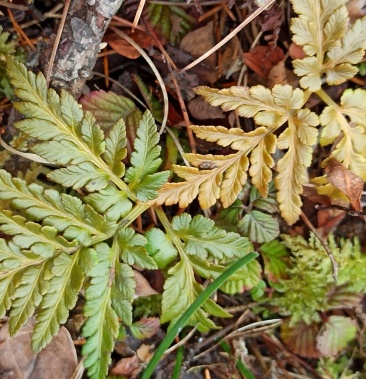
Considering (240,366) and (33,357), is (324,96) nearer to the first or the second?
(240,366)

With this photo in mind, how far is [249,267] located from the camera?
7.06ft

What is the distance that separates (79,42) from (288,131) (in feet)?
2.80

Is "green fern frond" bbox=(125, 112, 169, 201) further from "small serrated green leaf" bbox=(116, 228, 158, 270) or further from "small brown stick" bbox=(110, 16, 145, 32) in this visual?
"small brown stick" bbox=(110, 16, 145, 32)

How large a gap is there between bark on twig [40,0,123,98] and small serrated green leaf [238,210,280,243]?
91 cm

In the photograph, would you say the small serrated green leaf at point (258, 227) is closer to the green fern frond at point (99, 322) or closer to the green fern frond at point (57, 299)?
the green fern frond at point (99, 322)

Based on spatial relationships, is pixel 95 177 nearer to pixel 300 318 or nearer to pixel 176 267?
pixel 176 267

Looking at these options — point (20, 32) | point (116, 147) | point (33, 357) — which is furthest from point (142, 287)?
point (20, 32)

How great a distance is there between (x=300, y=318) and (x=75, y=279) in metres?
1.12

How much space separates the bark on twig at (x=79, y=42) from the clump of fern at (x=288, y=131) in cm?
42

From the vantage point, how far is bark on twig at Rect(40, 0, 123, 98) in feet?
5.67

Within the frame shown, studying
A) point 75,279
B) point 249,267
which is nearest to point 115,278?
point 75,279

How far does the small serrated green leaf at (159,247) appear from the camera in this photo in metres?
1.91

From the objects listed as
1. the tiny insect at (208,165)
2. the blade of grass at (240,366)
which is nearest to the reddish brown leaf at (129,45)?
the tiny insect at (208,165)

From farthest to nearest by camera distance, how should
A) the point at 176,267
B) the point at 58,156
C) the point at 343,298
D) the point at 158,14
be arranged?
the point at 343,298, the point at 158,14, the point at 176,267, the point at 58,156
